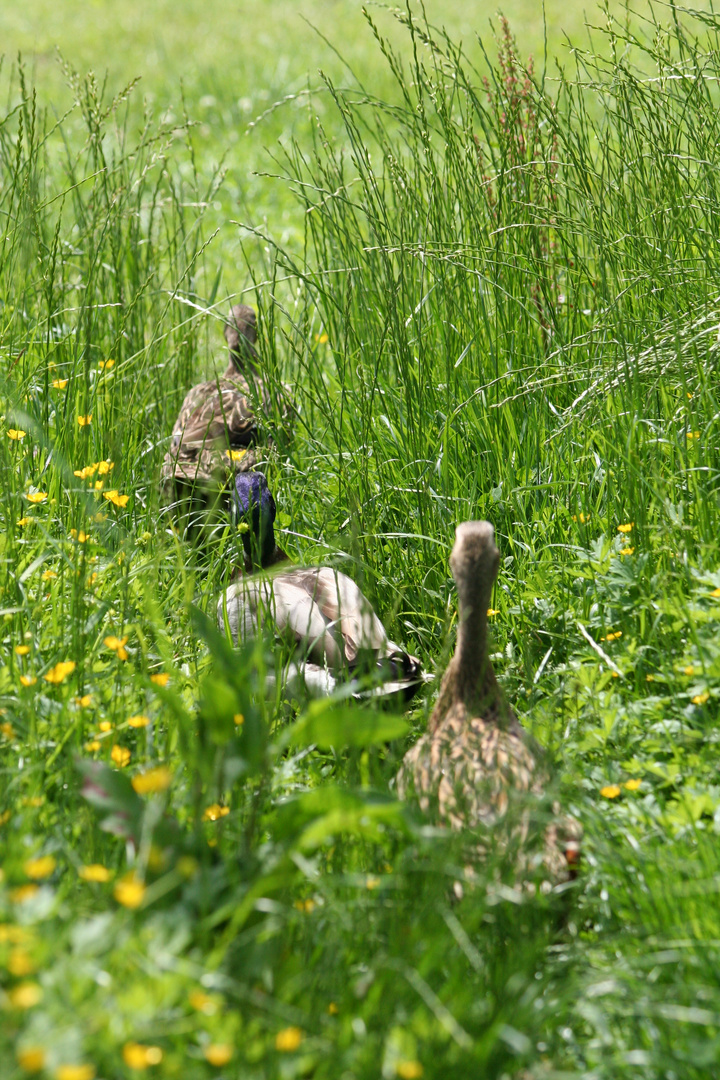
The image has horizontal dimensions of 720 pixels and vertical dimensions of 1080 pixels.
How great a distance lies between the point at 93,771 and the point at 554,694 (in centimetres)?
146

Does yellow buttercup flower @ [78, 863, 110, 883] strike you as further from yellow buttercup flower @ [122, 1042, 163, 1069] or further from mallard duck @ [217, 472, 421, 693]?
mallard duck @ [217, 472, 421, 693]

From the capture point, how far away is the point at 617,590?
3.24 m

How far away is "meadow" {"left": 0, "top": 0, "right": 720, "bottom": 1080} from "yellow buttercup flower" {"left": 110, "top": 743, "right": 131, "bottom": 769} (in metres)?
0.07

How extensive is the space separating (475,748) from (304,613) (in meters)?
1.14

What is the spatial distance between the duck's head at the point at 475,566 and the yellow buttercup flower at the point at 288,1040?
1384 millimetres

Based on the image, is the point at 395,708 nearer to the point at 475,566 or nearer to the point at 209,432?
the point at 475,566

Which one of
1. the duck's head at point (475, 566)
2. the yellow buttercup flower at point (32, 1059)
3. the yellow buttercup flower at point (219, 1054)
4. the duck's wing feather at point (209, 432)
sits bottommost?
the yellow buttercup flower at point (219, 1054)

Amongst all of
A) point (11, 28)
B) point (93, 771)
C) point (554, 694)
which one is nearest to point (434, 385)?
point (554, 694)

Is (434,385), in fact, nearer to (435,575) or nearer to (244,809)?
(435,575)

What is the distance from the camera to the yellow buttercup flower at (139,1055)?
4.91ft

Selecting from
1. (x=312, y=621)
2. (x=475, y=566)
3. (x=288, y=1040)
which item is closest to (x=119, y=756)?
(x=288, y=1040)

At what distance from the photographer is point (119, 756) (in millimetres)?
2383

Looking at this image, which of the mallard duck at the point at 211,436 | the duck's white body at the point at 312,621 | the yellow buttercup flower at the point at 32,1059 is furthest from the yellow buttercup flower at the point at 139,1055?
the mallard duck at the point at 211,436

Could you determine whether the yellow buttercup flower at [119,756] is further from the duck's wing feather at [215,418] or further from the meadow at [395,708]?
the duck's wing feather at [215,418]
